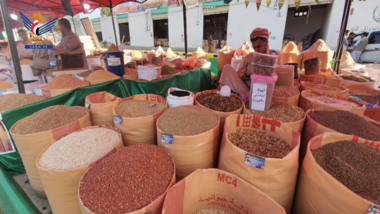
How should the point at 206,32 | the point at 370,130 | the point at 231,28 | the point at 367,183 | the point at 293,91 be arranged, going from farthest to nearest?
the point at 206,32
the point at 231,28
the point at 293,91
the point at 370,130
the point at 367,183

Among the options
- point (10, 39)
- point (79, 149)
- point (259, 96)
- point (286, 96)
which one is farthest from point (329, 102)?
point (10, 39)

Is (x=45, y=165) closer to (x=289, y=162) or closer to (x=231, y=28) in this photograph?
(x=289, y=162)

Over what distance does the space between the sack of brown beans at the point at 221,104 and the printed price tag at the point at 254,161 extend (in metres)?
0.57

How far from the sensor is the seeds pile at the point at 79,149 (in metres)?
0.96

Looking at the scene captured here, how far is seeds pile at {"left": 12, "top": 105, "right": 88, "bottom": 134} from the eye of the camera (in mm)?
1196

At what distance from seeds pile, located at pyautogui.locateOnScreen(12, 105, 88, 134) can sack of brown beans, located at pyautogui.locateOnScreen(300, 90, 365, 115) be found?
1832mm

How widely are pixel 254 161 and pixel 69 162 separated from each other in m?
0.92

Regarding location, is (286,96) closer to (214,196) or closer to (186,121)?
(186,121)

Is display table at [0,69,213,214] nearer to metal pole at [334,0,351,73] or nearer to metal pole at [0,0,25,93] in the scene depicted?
metal pole at [0,0,25,93]

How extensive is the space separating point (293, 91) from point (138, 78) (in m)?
1.84

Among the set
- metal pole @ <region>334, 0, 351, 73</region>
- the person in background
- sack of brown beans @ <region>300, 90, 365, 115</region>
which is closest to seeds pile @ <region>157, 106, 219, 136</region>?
sack of brown beans @ <region>300, 90, 365, 115</region>

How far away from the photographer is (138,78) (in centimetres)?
250

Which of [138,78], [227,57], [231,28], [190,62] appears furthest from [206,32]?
[138,78]

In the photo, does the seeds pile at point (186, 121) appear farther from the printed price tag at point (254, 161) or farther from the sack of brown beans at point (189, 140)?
the printed price tag at point (254, 161)
